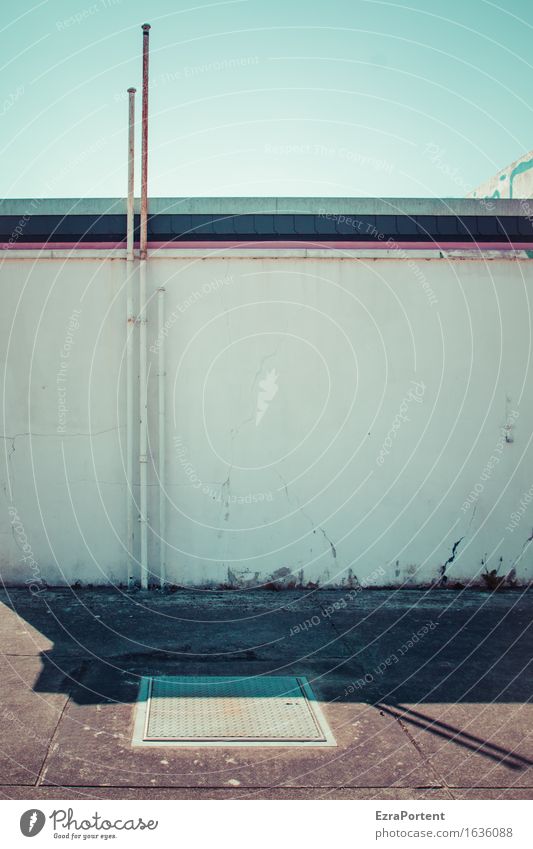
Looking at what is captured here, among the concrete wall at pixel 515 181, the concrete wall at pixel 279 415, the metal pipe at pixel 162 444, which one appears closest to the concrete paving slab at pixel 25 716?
the metal pipe at pixel 162 444

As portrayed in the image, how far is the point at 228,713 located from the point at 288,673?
0.82 m

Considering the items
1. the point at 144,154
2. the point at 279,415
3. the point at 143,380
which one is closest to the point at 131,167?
the point at 144,154

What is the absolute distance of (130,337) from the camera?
7.89m

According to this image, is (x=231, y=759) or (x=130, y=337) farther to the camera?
(x=130, y=337)

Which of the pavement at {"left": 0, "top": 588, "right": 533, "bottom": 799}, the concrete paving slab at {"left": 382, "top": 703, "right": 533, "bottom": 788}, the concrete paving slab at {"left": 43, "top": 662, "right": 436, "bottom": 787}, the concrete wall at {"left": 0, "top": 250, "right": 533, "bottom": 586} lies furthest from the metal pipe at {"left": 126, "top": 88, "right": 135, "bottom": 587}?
the concrete paving slab at {"left": 382, "top": 703, "right": 533, "bottom": 788}

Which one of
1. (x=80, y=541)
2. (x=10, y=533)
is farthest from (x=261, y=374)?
(x=10, y=533)

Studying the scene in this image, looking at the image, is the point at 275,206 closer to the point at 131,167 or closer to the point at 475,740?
the point at 131,167

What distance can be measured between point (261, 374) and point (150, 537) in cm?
192

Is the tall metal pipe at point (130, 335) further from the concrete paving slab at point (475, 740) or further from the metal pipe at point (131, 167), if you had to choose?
the concrete paving slab at point (475, 740)

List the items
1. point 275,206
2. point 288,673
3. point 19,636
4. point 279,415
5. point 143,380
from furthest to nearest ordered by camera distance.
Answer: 1. point 275,206
2. point 279,415
3. point 143,380
4. point 19,636
5. point 288,673

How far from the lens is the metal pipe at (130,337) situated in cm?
778

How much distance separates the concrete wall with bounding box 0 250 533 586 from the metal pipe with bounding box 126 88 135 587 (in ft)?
0.33

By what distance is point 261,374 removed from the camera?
26.3 ft

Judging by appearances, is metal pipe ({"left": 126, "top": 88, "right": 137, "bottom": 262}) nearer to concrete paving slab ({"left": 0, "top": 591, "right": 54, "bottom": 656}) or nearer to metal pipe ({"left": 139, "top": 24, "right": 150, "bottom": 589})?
metal pipe ({"left": 139, "top": 24, "right": 150, "bottom": 589})
